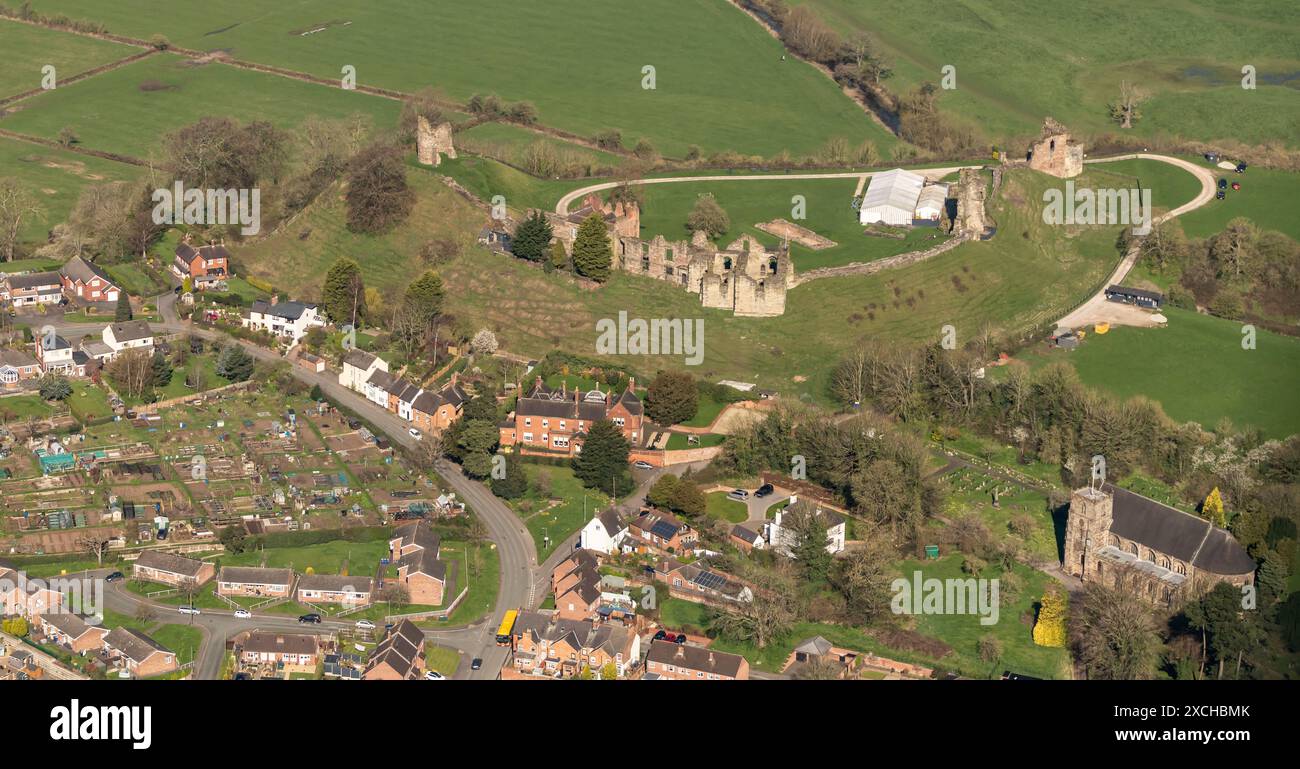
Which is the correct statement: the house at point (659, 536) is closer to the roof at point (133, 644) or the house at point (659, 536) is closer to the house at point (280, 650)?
the house at point (280, 650)

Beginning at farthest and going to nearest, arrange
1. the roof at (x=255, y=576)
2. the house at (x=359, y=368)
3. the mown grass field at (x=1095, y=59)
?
1. the mown grass field at (x=1095, y=59)
2. the house at (x=359, y=368)
3. the roof at (x=255, y=576)

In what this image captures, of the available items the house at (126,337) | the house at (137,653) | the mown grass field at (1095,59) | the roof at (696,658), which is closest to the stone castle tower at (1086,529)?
the roof at (696,658)

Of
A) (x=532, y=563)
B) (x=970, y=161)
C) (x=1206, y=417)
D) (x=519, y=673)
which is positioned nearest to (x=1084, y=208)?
(x=970, y=161)

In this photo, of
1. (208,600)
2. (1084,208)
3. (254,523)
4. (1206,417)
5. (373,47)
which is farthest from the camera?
(373,47)

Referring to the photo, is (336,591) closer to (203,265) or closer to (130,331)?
(130,331)

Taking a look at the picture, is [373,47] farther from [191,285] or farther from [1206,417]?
[1206,417]

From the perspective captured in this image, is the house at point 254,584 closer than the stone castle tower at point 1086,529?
Yes

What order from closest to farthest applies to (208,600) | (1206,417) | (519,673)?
(519,673) → (208,600) → (1206,417)
